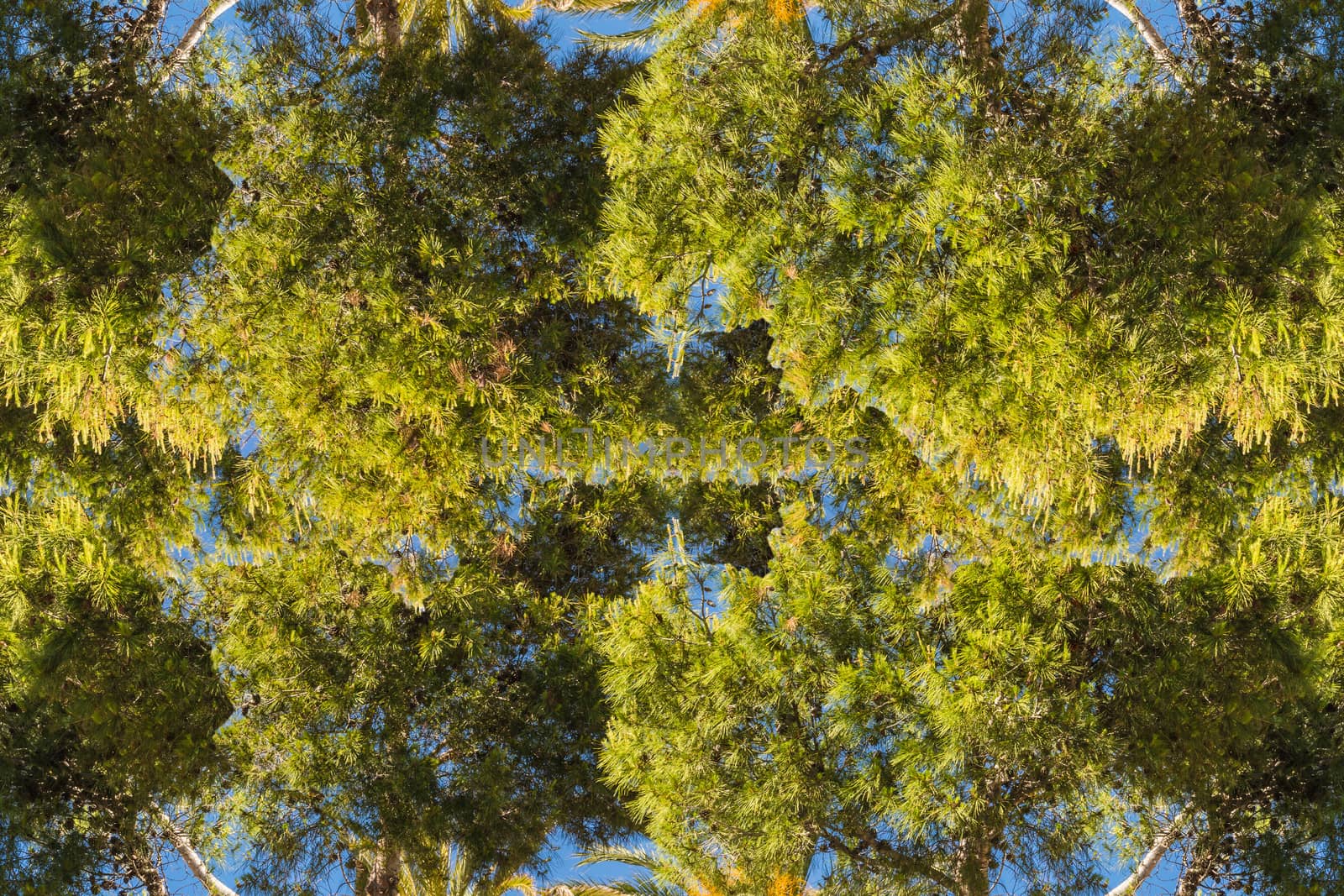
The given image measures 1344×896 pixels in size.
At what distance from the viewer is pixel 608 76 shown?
614 centimetres

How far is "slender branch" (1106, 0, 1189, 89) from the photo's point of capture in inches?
211

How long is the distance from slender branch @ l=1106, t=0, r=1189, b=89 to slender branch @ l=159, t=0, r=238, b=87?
15.3ft

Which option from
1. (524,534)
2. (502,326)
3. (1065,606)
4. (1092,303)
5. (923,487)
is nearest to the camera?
(1092,303)

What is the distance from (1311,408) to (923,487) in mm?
2112

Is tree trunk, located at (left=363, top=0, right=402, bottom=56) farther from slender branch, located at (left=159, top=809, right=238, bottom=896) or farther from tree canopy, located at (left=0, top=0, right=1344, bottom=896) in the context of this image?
slender branch, located at (left=159, top=809, right=238, bottom=896)

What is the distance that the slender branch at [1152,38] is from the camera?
17.5ft

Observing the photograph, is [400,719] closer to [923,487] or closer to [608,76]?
[923,487]

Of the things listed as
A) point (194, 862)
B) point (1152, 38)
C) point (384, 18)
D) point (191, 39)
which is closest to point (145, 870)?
point (194, 862)

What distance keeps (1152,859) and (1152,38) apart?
402cm

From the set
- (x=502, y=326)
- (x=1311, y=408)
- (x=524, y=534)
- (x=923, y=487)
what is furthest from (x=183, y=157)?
(x=1311, y=408)

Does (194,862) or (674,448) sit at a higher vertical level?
(674,448)

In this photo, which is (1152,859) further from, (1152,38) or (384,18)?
(384,18)

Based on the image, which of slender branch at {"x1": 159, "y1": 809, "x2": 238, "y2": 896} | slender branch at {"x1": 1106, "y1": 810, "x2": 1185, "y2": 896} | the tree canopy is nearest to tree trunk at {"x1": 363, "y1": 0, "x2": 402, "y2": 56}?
the tree canopy

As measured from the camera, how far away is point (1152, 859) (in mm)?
5453
